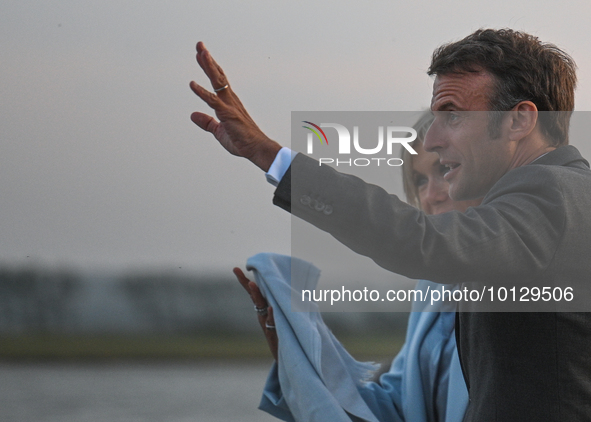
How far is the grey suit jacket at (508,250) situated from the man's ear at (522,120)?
91 mm

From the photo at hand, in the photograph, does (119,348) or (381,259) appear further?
(119,348)

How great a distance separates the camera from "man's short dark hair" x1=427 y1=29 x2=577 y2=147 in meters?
1.30

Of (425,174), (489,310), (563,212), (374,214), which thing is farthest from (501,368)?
(425,174)

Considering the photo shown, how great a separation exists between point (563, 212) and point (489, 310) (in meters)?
0.28

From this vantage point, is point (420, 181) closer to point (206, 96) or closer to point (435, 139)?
point (435, 139)

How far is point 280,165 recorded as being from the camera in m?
1.03

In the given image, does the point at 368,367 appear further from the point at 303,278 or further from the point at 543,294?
the point at 543,294

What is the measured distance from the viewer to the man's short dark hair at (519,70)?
1296 mm

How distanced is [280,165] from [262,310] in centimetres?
92

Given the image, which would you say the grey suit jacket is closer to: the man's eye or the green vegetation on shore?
the man's eye

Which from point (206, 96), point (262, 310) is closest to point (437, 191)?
point (262, 310)

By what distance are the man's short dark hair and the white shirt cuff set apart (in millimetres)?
505

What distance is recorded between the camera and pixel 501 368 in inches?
46.7

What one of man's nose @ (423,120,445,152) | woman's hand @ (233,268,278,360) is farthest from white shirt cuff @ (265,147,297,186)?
woman's hand @ (233,268,278,360)
